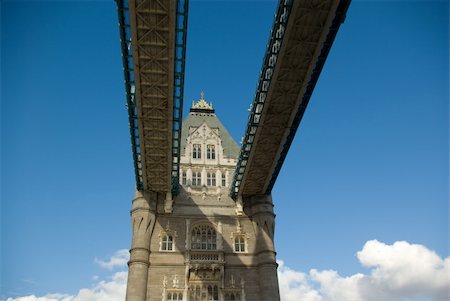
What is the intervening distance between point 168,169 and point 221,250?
10783mm

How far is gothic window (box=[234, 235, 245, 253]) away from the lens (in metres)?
46.4

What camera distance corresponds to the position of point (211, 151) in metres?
54.0

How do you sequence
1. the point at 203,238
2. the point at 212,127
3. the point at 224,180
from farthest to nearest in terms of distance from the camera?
the point at 212,127, the point at 224,180, the point at 203,238

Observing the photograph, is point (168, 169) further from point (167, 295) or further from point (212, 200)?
point (167, 295)

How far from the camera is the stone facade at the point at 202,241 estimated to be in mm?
42469

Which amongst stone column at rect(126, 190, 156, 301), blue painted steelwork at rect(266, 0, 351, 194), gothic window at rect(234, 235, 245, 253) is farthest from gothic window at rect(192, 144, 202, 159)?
gothic window at rect(234, 235, 245, 253)

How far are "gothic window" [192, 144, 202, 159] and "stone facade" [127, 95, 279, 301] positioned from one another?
0.52 ft

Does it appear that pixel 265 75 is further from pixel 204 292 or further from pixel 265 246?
pixel 204 292

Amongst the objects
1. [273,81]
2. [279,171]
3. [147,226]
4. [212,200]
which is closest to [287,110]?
[273,81]

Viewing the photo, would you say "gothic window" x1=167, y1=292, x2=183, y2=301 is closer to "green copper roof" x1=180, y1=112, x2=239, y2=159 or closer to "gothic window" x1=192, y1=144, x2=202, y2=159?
"gothic window" x1=192, y1=144, x2=202, y2=159

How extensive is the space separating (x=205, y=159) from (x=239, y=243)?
12.0m

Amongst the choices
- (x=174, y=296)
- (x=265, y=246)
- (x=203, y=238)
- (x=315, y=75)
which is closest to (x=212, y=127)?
(x=203, y=238)

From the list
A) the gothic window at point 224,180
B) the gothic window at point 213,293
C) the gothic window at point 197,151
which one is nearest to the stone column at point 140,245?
the gothic window at point 213,293

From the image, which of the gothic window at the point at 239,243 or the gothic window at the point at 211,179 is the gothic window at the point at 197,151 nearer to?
the gothic window at the point at 211,179
